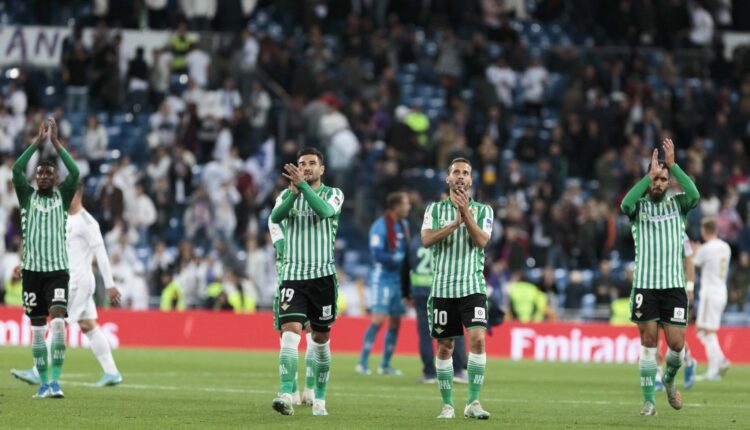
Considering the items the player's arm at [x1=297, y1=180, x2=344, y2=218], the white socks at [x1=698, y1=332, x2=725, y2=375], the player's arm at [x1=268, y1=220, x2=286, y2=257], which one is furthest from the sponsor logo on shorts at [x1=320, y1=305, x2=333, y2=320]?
the white socks at [x1=698, y1=332, x2=725, y2=375]

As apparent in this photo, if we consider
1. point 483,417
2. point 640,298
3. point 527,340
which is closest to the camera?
point 483,417

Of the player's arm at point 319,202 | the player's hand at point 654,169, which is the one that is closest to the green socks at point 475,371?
the player's arm at point 319,202

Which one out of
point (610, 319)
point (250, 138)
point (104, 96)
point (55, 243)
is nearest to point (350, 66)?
point (250, 138)

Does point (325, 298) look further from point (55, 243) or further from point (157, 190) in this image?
point (157, 190)

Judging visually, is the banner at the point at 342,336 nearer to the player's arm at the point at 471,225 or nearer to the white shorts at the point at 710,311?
the white shorts at the point at 710,311

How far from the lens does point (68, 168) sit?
15.9 m

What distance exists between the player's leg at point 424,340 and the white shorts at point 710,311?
15.1 ft

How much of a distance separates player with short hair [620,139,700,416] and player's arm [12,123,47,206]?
6.00m

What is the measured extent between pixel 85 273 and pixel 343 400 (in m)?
3.91

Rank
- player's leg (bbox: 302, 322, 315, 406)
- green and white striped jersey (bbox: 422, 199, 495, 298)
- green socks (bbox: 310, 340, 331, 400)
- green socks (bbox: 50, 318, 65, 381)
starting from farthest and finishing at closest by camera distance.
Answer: green socks (bbox: 50, 318, 65, 381) < player's leg (bbox: 302, 322, 315, 406) < green socks (bbox: 310, 340, 331, 400) < green and white striped jersey (bbox: 422, 199, 495, 298)

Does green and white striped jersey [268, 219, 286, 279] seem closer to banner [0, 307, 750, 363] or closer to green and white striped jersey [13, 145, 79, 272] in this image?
green and white striped jersey [13, 145, 79, 272]

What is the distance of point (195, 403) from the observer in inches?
641

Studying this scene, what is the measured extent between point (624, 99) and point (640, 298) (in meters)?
24.1

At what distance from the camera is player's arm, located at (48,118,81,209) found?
51.0 feet
